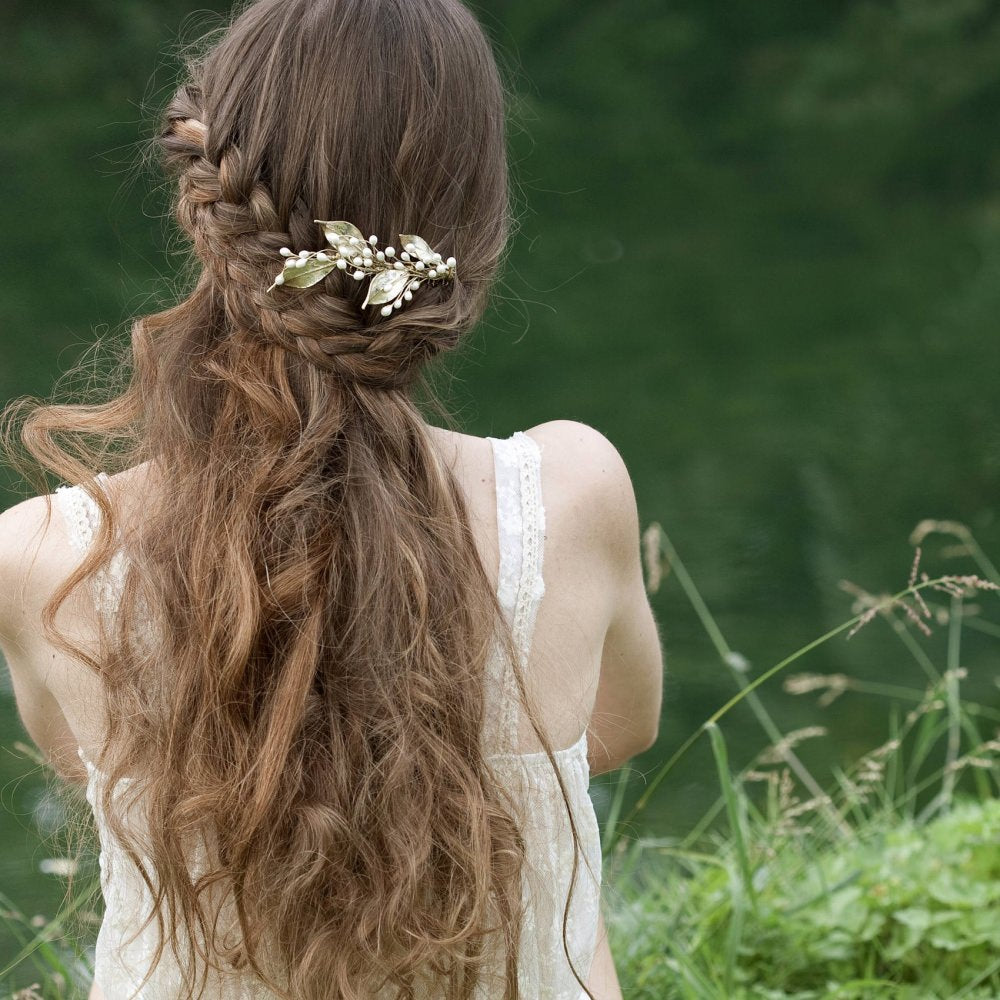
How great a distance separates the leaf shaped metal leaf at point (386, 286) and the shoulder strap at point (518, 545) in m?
0.13

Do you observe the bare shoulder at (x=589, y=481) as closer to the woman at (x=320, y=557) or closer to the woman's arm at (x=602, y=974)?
the woman at (x=320, y=557)

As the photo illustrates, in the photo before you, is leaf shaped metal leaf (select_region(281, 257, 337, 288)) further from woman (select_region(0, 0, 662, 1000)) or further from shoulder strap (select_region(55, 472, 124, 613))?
shoulder strap (select_region(55, 472, 124, 613))

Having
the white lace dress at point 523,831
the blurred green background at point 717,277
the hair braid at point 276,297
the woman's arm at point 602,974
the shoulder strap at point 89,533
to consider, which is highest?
the hair braid at point 276,297

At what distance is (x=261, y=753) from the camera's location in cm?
93

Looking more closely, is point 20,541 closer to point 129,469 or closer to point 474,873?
point 129,469

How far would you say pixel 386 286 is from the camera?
3.07 ft

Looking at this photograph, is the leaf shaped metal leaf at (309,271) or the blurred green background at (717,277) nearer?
the leaf shaped metal leaf at (309,271)

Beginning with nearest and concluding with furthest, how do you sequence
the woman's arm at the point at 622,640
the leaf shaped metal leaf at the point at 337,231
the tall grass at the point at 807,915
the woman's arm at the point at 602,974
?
the leaf shaped metal leaf at the point at 337,231 → the woman's arm at the point at 622,640 → the woman's arm at the point at 602,974 → the tall grass at the point at 807,915

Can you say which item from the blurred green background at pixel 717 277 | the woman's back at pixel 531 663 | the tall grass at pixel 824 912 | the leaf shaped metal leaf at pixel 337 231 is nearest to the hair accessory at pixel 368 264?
the leaf shaped metal leaf at pixel 337 231

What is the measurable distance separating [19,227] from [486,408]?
8.18 ft

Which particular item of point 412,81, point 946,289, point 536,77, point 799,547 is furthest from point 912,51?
point 412,81

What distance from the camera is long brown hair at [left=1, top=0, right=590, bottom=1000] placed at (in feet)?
3.04

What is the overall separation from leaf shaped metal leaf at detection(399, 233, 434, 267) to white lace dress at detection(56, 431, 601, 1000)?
140 mm

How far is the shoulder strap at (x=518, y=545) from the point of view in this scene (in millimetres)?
985
